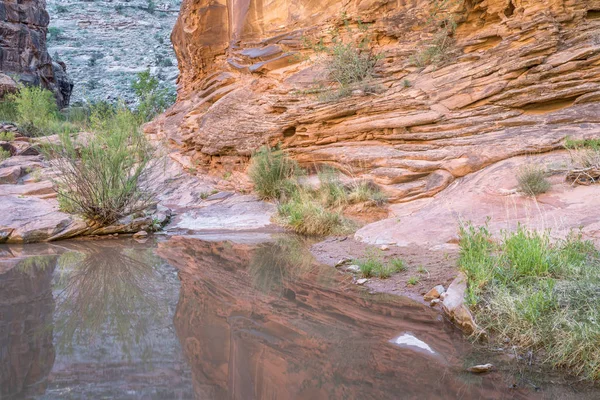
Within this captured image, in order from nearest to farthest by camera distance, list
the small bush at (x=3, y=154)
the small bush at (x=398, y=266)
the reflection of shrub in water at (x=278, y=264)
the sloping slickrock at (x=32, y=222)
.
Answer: the reflection of shrub in water at (x=278, y=264)
the small bush at (x=398, y=266)
the sloping slickrock at (x=32, y=222)
the small bush at (x=3, y=154)

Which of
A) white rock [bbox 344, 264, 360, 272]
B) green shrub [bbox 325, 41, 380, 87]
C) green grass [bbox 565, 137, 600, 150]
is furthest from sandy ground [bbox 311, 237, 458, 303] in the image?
green shrub [bbox 325, 41, 380, 87]

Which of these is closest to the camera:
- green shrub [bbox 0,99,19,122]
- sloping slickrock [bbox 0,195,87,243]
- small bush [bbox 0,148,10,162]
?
sloping slickrock [bbox 0,195,87,243]

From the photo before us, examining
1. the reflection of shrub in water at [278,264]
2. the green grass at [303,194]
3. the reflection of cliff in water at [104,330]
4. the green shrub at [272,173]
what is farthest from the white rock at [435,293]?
the green shrub at [272,173]

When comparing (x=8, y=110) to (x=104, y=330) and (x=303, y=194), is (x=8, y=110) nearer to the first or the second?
(x=303, y=194)

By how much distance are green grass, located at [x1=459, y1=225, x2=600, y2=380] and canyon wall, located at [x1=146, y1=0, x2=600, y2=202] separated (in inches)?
151

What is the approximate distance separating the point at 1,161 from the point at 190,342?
13994 mm

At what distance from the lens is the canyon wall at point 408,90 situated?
6.96 metres

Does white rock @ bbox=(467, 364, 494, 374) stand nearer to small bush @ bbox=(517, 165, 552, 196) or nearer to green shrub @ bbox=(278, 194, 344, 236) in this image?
small bush @ bbox=(517, 165, 552, 196)

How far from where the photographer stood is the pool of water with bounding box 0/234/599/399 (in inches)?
85.8

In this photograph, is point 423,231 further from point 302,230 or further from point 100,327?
point 100,327

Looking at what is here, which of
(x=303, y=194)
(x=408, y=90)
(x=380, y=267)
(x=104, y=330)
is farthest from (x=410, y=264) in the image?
(x=408, y=90)

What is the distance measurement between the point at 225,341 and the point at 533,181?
4431 millimetres

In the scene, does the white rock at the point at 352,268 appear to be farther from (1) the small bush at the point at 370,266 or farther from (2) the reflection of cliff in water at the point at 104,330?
(2) the reflection of cliff in water at the point at 104,330

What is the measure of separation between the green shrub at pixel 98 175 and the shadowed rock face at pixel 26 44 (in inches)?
900
